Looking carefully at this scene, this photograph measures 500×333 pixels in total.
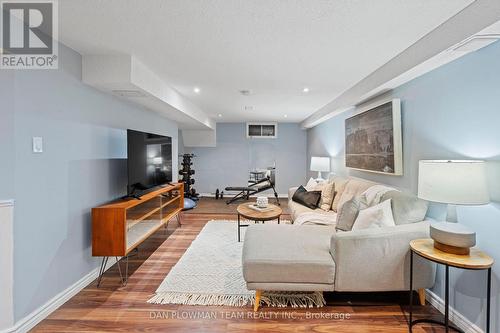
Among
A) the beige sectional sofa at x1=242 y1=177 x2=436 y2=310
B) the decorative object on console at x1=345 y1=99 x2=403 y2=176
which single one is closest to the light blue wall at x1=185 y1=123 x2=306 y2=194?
the decorative object on console at x1=345 y1=99 x2=403 y2=176

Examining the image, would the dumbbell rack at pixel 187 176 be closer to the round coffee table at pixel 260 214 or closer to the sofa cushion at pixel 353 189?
the round coffee table at pixel 260 214

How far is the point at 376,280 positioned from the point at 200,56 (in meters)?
2.54

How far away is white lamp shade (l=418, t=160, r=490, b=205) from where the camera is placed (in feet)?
4.95

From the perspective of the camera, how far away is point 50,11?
168 centimetres

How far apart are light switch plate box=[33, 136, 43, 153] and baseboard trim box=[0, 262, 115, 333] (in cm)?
123

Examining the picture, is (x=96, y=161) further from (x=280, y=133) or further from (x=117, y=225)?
(x=280, y=133)

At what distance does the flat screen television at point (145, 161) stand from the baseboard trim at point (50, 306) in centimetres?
94

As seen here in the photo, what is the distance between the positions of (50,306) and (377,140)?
372 cm

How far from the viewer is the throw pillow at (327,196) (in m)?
3.82

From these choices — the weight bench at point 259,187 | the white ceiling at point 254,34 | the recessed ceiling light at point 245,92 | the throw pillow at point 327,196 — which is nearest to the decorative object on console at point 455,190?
the white ceiling at point 254,34

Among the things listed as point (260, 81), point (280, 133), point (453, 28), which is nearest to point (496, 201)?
point (453, 28)

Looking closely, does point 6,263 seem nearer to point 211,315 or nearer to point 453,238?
point 211,315

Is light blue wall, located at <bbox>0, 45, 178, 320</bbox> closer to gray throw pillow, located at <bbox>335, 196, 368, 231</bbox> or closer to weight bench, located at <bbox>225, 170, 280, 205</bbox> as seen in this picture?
gray throw pillow, located at <bbox>335, 196, 368, 231</bbox>

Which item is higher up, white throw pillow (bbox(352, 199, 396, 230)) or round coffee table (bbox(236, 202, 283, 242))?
white throw pillow (bbox(352, 199, 396, 230))
